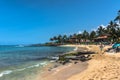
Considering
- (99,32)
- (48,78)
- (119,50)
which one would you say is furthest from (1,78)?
(99,32)

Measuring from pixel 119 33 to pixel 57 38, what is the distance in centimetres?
8464

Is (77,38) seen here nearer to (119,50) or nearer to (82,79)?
(119,50)

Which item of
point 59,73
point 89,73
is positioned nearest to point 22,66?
point 59,73

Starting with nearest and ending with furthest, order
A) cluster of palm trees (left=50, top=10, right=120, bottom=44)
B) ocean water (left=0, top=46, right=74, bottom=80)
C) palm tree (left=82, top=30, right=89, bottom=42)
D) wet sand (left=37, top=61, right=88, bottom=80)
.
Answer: wet sand (left=37, top=61, right=88, bottom=80)
ocean water (left=0, top=46, right=74, bottom=80)
cluster of palm trees (left=50, top=10, right=120, bottom=44)
palm tree (left=82, top=30, right=89, bottom=42)

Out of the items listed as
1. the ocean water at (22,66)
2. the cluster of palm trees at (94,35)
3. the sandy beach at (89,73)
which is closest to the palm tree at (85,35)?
the cluster of palm trees at (94,35)

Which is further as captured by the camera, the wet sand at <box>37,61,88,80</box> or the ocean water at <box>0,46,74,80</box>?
the ocean water at <box>0,46,74,80</box>

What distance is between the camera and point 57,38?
138m

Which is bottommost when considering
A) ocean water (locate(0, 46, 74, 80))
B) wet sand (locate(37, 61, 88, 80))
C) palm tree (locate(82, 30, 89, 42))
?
wet sand (locate(37, 61, 88, 80))

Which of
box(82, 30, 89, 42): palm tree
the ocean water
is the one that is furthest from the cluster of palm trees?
the ocean water

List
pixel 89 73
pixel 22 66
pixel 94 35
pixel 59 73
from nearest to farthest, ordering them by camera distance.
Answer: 1. pixel 89 73
2. pixel 59 73
3. pixel 22 66
4. pixel 94 35

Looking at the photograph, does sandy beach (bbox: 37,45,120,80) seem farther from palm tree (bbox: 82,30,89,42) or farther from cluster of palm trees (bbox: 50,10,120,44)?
palm tree (bbox: 82,30,89,42)

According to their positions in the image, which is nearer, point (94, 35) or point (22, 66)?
point (22, 66)

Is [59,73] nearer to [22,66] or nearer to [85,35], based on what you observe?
[22,66]

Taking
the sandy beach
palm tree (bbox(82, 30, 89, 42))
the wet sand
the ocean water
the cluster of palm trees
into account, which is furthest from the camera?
palm tree (bbox(82, 30, 89, 42))
